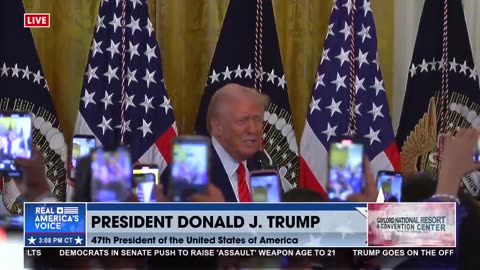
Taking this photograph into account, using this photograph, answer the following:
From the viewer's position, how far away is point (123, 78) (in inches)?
78.7

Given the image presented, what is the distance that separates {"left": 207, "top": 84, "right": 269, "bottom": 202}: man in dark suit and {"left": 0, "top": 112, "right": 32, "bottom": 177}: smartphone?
345 millimetres

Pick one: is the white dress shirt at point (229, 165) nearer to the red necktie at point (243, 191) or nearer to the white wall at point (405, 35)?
the red necktie at point (243, 191)

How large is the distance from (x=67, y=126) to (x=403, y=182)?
3.63 feet

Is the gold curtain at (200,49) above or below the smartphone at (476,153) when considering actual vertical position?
above

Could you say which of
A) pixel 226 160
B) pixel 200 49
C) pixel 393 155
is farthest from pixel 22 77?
pixel 393 155

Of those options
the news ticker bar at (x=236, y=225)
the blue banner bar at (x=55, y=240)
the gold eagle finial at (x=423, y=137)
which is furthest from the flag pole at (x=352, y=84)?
the blue banner bar at (x=55, y=240)

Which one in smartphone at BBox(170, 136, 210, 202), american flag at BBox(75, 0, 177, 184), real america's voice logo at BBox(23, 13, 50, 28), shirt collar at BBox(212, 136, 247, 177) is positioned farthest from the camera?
american flag at BBox(75, 0, 177, 184)

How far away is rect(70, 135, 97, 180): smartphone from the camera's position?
1343 mm

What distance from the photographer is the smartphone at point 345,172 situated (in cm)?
130

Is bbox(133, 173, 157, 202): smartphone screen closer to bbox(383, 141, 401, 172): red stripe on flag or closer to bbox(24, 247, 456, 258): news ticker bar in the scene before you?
bbox(24, 247, 456, 258): news ticker bar

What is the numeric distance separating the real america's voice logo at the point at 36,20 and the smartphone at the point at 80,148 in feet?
1.71

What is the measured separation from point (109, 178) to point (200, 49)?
4.52ft

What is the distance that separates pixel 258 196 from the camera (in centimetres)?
132

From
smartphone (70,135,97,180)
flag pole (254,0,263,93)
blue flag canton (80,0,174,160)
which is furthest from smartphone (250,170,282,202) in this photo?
flag pole (254,0,263,93)
